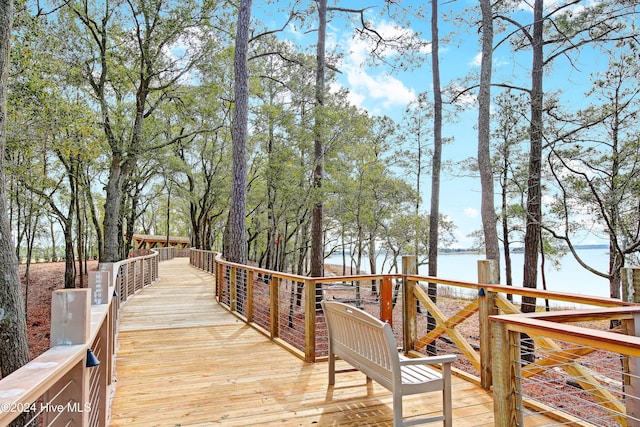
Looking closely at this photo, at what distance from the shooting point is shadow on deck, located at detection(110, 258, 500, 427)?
9.80 ft

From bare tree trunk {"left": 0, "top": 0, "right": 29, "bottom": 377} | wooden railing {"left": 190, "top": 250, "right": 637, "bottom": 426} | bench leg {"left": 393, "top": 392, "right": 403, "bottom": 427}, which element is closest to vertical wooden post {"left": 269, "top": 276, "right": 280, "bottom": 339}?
wooden railing {"left": 190, "top": 250, "right": 637, "bottom": 426}

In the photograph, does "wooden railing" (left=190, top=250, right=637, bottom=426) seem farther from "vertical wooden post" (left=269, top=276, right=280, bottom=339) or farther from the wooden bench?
the wooden bench

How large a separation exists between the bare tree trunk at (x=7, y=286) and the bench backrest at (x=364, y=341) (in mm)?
3625

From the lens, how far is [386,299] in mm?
4637

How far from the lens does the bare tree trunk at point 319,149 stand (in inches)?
429

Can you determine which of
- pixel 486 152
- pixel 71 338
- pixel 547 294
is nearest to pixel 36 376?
pixel 71 338

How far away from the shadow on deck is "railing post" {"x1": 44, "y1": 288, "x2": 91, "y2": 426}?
5.52 ft

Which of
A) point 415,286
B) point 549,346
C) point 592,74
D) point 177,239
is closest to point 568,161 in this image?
point 592,74

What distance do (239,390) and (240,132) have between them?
22.1 ft

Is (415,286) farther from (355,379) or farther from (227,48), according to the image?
(227,48)

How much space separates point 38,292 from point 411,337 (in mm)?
18789

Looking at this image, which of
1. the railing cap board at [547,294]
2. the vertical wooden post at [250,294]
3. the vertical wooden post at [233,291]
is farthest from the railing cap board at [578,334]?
the vertical wooden post at [233,291]

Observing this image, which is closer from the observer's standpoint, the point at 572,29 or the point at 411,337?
the point at 411,337

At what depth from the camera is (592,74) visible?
8758mm
